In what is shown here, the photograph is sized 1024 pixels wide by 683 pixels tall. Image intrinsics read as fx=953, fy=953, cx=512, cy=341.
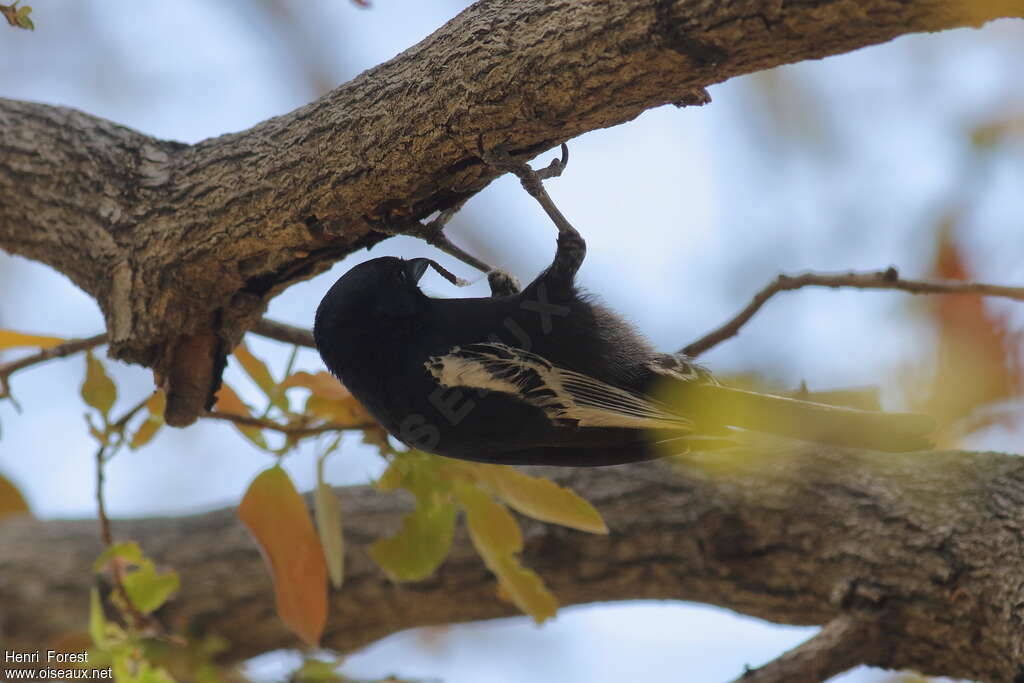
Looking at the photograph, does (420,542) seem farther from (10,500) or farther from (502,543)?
(10,500)

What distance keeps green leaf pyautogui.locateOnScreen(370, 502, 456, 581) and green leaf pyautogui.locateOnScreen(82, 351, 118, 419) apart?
2.95ft

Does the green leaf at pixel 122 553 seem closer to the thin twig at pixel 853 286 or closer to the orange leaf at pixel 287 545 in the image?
the orange leaf at pixel 287 545

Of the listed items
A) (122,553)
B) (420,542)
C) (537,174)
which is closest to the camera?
(537,174)

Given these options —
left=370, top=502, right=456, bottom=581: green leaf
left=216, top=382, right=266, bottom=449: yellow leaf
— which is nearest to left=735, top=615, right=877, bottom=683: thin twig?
left=370, top=502, right=456, bottom=581: green leaf

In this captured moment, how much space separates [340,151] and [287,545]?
3.93ft

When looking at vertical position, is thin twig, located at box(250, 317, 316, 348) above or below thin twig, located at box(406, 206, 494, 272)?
above

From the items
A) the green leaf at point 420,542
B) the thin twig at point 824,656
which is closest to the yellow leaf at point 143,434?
the green leaf at point 420,542

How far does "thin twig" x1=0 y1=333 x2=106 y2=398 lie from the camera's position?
10.1 ft

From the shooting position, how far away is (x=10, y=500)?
363 cm

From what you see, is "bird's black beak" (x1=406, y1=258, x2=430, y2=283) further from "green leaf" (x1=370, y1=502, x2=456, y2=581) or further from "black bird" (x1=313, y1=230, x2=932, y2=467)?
"green leaf" (x1=370, y1=502, x2=456, y2=581)

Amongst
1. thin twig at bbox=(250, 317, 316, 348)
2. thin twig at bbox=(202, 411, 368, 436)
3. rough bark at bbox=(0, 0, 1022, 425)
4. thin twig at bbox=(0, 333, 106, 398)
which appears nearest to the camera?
rough bark at bbox=(0, 0, 1022, 425)

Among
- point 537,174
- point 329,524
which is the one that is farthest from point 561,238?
point 329,524

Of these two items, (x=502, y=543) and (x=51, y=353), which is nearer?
(x=502, y=543)

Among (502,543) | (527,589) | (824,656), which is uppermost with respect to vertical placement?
(502,543)
